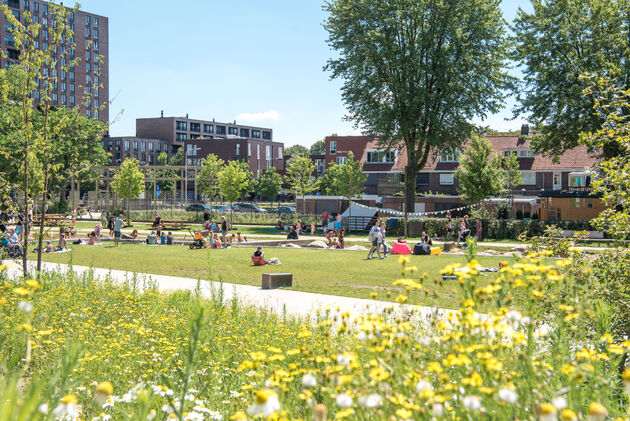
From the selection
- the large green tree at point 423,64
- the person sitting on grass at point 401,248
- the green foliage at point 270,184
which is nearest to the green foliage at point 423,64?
the large green tree at point 423,64

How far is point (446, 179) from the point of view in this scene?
6041cm

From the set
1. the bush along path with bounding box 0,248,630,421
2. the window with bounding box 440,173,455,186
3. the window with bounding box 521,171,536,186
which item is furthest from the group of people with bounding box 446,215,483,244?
the window with bounding box 440,173,455,186

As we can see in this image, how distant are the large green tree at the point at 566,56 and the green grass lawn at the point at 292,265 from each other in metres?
16.9

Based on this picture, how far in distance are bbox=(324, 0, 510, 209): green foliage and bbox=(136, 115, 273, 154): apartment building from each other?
273 ft

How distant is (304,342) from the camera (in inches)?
274

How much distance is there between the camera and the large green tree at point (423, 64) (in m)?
39.4

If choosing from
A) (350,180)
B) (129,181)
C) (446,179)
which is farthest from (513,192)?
(129,181)

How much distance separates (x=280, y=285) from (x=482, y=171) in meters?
27.2

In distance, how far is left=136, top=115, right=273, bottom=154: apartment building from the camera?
128 meters

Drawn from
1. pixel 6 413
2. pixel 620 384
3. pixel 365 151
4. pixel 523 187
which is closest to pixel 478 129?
pixel 523 187

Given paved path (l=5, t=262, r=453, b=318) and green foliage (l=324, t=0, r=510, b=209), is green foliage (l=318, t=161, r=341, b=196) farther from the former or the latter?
paved path (l=5, t=262, r=453, b=318)

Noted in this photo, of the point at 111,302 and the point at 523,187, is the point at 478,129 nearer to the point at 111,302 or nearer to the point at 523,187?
the point at 523,187

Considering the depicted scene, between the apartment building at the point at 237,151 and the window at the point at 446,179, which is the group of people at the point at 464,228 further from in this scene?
the apartment building at the point at 237,151

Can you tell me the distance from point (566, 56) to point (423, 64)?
9399 millimetres
